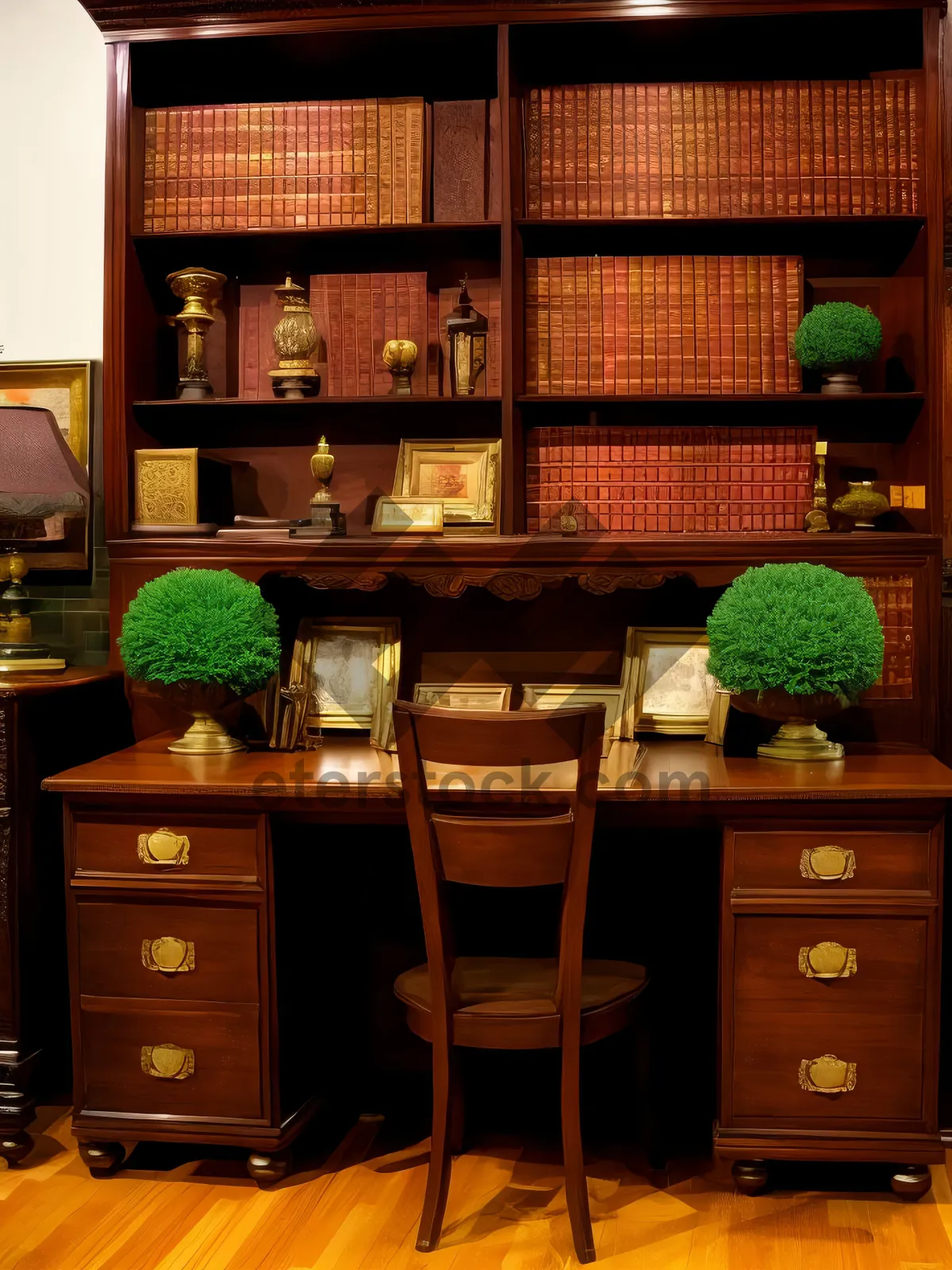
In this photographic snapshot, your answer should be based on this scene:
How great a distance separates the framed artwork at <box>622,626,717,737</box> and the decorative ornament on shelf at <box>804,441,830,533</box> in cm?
35

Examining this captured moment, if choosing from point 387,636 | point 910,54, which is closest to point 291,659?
point 387,636

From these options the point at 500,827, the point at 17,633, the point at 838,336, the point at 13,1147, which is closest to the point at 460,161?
the point at 838,336

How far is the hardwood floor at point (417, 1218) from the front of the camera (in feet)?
6.43

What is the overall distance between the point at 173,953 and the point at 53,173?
1973 millimetres

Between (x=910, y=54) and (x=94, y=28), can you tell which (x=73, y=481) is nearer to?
(x=94, y=28)

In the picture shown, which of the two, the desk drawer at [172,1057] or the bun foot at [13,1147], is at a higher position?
the desk drawer at [172,1057]

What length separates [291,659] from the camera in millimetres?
2756

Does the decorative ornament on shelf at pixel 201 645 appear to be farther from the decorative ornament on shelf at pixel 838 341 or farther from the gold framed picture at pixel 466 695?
the decorative ornament on shelf at pixel 838 341

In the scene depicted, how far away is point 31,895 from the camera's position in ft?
7.79

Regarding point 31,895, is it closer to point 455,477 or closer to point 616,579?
point 455,477

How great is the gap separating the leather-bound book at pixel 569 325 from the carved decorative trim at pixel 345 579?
0.61 meters

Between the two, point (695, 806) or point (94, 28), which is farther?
point (94, 28)

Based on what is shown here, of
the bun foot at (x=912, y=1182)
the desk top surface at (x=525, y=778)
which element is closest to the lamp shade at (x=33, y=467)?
the desk top surface at (x=525, y=778)

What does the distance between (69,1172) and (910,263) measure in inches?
104
